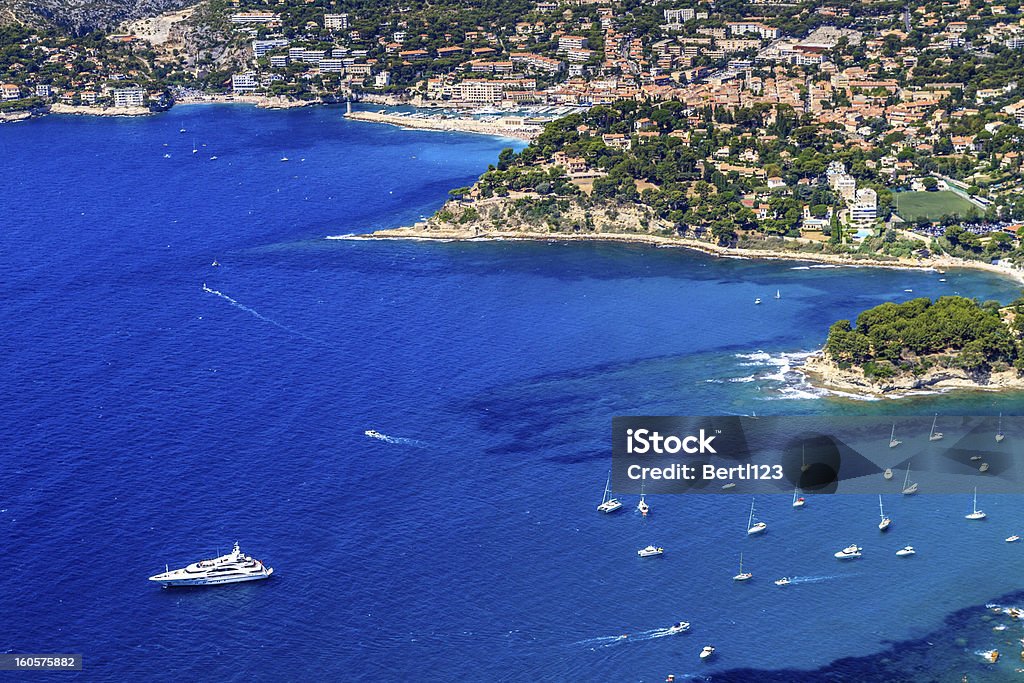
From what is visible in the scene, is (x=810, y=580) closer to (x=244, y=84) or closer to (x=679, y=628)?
(x=679, y=628)

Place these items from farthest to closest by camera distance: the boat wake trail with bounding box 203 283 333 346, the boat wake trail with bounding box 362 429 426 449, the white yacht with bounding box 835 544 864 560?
the boat wake trail with bounding box 203 283 333 346
the boat wake trail with bounding box 362 429 426 449
the white yacht with bounding box 835 544 864 560

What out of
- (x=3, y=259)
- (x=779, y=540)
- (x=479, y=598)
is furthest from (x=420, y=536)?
(x=3, y=259)

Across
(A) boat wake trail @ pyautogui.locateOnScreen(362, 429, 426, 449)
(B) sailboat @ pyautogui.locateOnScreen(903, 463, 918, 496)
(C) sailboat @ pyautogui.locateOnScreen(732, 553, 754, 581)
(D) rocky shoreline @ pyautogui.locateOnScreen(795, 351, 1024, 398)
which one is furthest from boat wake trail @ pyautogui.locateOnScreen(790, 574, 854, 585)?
(D) rocky shoreline @ pyautogui.locateOnScreen(795, 351, 1024, 398)

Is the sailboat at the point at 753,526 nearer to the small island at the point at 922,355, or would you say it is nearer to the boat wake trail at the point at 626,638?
the boat wake trail at the point at 626,638

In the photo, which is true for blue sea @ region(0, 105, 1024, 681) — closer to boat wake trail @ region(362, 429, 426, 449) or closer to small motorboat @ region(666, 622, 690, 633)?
boat wake trail @ region(362, 429, 426, 449)

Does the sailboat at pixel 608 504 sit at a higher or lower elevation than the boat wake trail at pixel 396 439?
lower

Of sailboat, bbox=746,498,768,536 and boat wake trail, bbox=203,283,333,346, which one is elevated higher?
boat wake trail, bbox=203,283,333,346

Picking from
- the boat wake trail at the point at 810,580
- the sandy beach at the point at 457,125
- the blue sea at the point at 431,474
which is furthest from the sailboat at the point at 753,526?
the sandy beach at the point at 457,125
